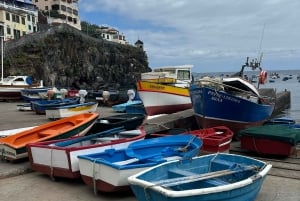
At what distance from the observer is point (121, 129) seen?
8.91 meters

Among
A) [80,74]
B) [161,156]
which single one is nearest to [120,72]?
[80,74]

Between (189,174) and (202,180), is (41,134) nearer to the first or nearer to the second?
(189,174)

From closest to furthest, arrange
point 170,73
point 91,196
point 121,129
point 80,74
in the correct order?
point 91,196, point 121,129, point 170,73, point 80,74

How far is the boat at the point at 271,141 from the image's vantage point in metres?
9.58

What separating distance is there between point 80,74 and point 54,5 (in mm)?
37403

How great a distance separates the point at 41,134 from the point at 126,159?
11.0 feet

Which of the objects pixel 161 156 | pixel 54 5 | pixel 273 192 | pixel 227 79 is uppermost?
pixel 54 5

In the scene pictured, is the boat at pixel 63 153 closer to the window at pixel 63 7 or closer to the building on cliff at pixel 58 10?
the building on cliff at pixel 58 10

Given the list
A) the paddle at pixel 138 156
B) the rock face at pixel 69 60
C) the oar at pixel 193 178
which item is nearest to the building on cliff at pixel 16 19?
the rock face at pixel 69 60

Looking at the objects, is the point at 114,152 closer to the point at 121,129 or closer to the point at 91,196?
the point at 91,196

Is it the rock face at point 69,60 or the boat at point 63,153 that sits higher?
the rock face at point 69,60

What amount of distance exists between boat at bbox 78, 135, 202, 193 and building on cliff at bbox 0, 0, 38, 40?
55.2m

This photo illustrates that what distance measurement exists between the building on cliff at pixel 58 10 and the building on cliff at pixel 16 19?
14677mm

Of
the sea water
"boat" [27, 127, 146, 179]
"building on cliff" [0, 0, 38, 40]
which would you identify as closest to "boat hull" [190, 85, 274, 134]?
"boat" [27, 127, 146, 179]
